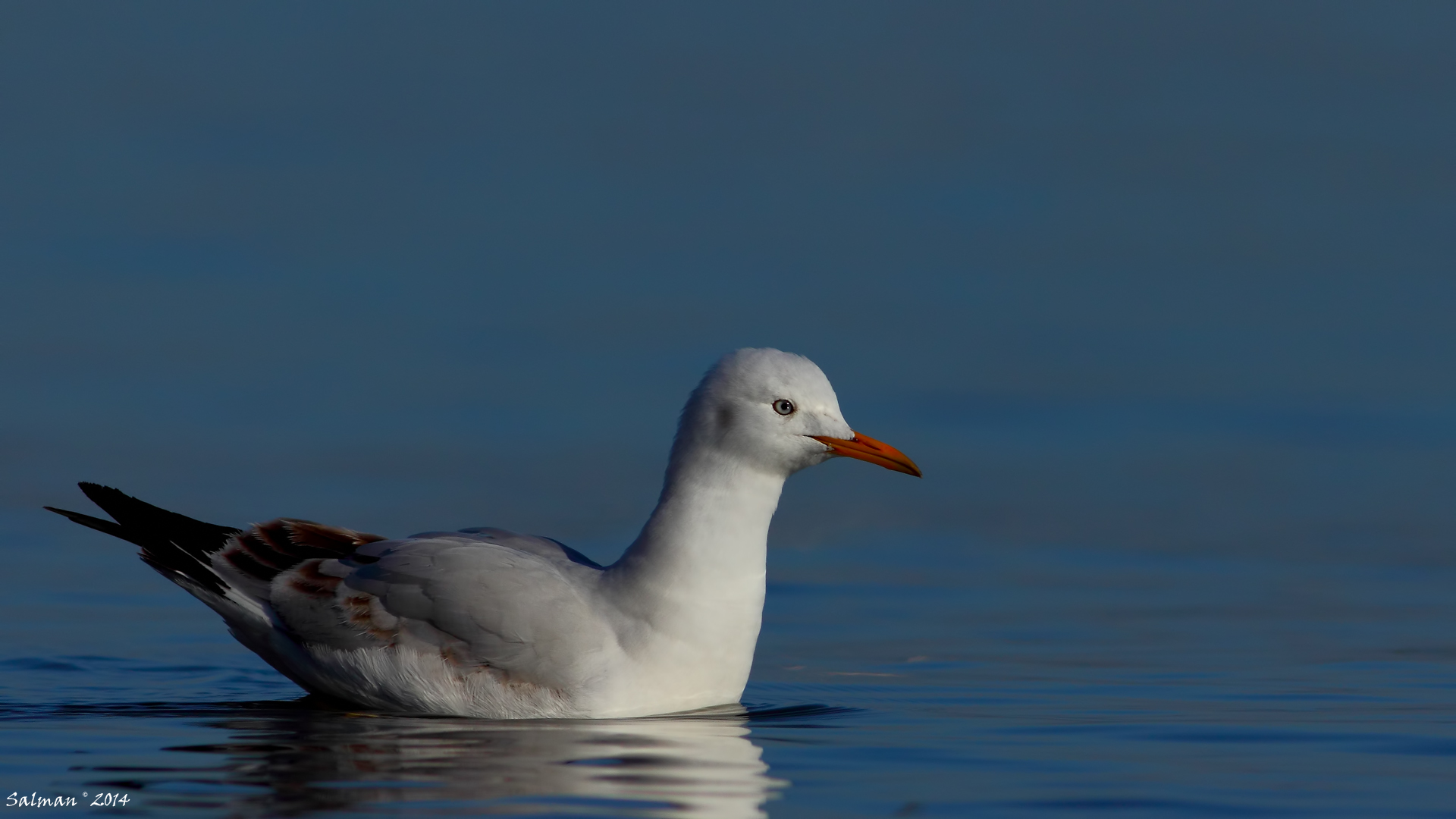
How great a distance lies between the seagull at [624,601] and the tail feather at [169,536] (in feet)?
3.42

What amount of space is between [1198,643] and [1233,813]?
228 inches

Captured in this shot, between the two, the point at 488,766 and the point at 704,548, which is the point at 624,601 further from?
the point at 488,766

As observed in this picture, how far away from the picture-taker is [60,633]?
14445 millimetres

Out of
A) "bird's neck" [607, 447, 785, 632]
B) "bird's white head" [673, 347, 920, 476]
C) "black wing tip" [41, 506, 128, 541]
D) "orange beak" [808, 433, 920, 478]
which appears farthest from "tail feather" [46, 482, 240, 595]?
"orange beak" [808, 433, 920, 478]

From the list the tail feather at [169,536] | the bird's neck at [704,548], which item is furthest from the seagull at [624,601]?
the tail feather at [169,536]

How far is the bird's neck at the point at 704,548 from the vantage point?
1129 cm

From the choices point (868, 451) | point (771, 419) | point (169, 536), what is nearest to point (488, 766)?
point (771, 419)

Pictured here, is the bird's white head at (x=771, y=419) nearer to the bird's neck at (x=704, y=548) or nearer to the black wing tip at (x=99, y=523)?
the bird's neck at (x=704, y=548)

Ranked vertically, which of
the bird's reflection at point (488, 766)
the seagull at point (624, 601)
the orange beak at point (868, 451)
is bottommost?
the bird's reflection at point (488, 766)

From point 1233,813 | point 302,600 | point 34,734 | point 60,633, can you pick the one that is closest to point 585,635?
point 302,600

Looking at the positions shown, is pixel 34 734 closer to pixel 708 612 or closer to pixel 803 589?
pixel 708 612

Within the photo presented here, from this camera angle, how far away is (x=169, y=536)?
12.8 metres

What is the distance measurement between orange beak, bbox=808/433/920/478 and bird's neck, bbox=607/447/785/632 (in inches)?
15.5

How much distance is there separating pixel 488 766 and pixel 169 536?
13.2 feet
